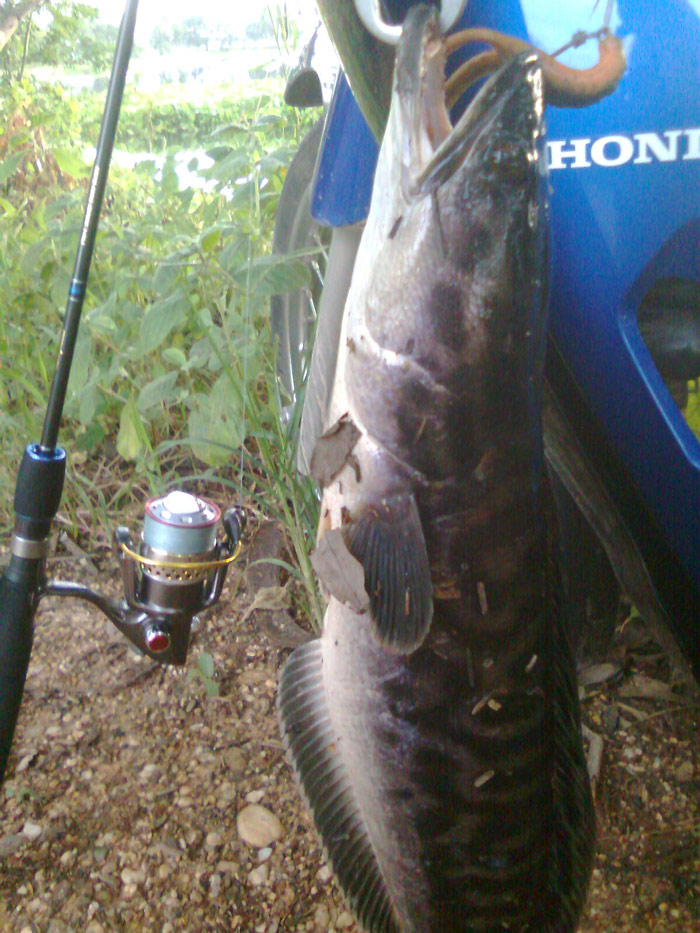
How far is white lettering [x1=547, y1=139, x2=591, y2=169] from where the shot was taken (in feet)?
3.58

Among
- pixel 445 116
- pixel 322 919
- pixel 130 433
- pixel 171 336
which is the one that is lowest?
pixel 322 919

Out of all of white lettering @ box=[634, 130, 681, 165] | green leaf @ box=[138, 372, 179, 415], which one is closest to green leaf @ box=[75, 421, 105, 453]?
green leaf @ box=[138, 372, 179, 415]

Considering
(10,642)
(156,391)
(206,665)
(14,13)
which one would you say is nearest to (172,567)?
(10,642)

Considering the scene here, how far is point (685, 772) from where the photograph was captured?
5.18 ft

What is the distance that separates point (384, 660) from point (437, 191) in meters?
0.65

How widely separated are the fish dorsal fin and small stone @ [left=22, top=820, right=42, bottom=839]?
22.1 inches

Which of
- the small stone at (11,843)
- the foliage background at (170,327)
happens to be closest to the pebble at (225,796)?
the small stone at (11,843)

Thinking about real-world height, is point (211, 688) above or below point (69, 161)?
below

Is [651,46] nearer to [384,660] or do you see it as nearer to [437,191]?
[437,191]

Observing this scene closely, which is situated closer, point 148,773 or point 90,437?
point 148,773

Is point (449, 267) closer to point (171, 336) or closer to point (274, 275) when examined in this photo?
point (274, 275)

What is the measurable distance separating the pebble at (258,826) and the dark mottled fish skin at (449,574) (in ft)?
0.74

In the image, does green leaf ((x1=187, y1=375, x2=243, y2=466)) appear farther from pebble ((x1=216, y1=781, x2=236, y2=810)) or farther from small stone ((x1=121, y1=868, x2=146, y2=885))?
small stone ((x1=121, y1=868, x2=146, y2=885))

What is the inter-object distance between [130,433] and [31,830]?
103cm
